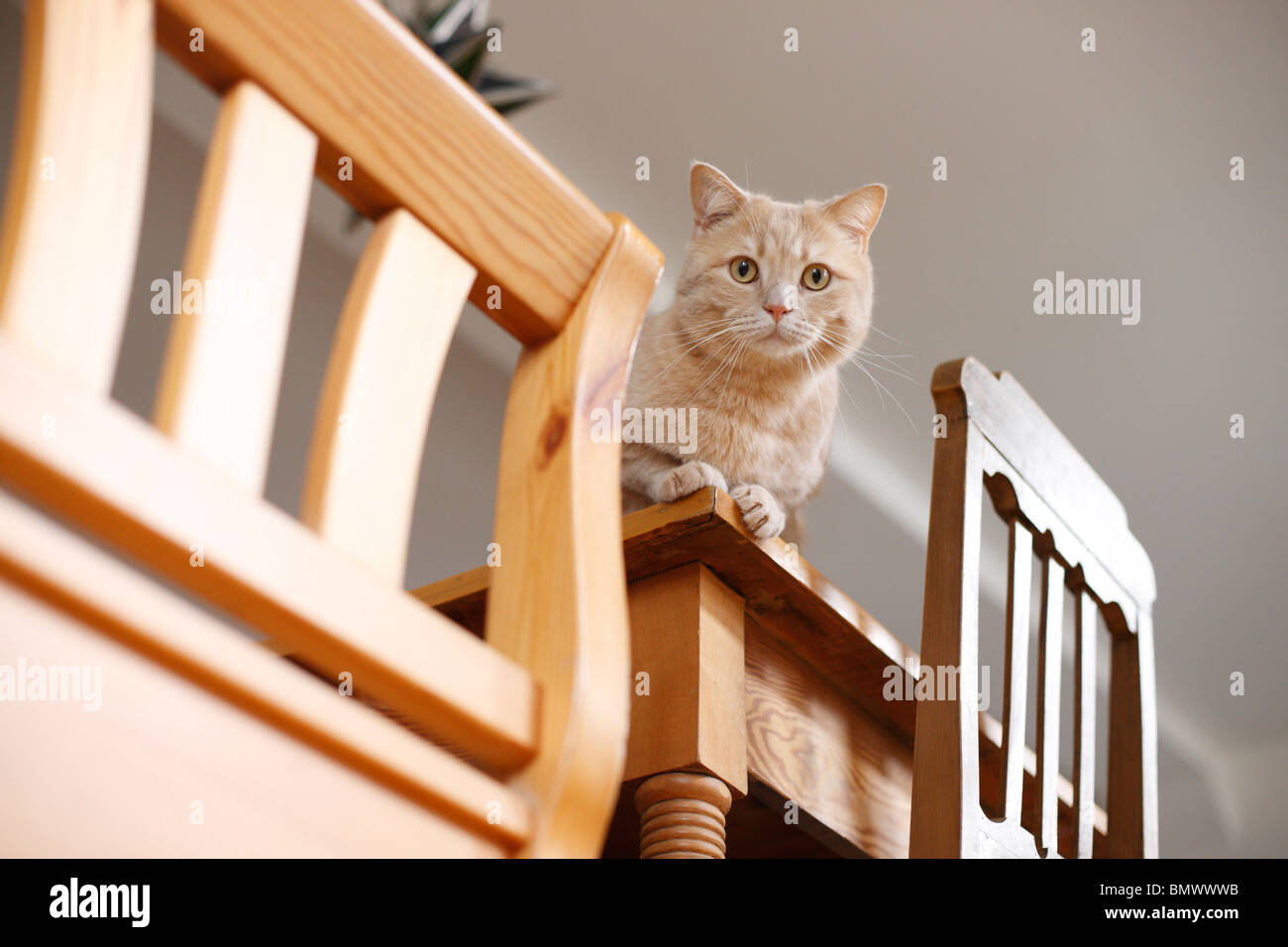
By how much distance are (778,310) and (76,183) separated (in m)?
1.27

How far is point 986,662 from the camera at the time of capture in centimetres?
425

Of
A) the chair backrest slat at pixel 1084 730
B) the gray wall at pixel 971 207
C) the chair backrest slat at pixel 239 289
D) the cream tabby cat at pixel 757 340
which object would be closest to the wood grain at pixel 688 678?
the cream tabby cat at pixel 757 340

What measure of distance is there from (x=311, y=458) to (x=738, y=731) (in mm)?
706

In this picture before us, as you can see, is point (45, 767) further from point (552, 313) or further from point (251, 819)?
point (552, 313)

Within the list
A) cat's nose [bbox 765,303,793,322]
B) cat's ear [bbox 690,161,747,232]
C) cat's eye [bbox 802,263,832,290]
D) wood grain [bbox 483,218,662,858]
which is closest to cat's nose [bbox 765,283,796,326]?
cat's nose [bbox 765,303,793,322]

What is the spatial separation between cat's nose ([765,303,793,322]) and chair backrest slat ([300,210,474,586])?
112 cm

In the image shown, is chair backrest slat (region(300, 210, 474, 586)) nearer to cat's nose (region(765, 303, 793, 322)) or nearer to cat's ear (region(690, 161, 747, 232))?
cat's nose (region(765, 303, 793, 322))

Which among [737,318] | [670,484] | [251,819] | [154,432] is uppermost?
[737,318]

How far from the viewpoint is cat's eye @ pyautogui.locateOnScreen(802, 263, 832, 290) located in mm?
1688

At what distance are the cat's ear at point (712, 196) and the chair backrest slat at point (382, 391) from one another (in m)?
1.34

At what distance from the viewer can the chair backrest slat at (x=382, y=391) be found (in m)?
0.42

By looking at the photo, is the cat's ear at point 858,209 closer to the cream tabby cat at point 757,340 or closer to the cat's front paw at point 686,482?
the cream tabby cat at point 757,340

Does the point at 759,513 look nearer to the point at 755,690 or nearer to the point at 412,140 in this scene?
the point at 755,690

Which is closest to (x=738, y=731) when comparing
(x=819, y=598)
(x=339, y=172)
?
(x=819, y=598)
